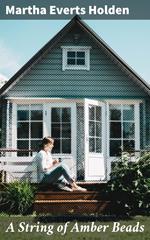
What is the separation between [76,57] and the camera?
1656 centimetres

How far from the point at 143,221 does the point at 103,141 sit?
719cm

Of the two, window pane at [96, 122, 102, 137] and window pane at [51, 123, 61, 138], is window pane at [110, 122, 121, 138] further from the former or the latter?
window pane at [51, 123, 61, 138]

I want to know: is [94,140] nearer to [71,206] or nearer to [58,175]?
[58,175]

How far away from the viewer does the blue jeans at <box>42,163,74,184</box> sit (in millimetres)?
10078

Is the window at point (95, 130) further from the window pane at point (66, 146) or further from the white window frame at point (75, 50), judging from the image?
the white window frame at point (75, 50)

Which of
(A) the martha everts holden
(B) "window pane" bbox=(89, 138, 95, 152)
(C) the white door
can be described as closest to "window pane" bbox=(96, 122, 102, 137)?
(C) the white door

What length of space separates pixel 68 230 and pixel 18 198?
2.57m

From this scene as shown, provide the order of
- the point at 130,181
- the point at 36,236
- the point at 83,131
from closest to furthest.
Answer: the point at 36,236
the point at 130,181
the point at 83,131

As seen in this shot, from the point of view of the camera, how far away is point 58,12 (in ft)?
32.6

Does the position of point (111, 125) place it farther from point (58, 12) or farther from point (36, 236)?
point (36, 236)

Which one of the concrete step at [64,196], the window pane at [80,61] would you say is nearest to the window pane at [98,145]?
the window pane at [80,61]

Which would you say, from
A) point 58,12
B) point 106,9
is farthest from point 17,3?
point 106,9

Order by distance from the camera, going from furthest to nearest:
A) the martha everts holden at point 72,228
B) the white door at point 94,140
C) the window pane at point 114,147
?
the window pane at point 114,147 → the white door at point 94,140 → the martha everts holden at point 72,228

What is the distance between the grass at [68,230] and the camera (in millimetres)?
7375
